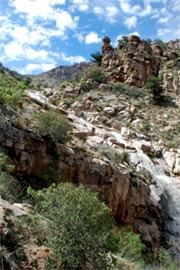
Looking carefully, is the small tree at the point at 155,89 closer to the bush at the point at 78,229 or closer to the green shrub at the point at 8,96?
the green shrub at the point at 8,96

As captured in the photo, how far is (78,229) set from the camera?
6215 millimetres

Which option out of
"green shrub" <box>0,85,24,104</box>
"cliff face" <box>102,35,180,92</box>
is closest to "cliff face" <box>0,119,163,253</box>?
"green shrub" <box>0,85,24,104</box>

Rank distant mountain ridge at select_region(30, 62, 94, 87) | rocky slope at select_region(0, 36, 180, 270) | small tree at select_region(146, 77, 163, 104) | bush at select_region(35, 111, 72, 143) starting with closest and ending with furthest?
rocky slope at select_region(0, 36, 180, 270) → bush at select_region(35, 111, 72, 143) → small tree at select_region(146, 77, 163, 104) → distant mountain ridge at select_region(30, 62, 94, 87)

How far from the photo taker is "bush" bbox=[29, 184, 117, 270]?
6.06 meters

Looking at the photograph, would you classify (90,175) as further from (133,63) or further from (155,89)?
(133,63)

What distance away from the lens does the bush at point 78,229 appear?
606cm

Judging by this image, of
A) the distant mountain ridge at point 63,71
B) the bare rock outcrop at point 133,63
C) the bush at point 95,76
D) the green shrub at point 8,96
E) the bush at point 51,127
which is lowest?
the bush at point 51,127

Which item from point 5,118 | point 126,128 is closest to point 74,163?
point 5,118

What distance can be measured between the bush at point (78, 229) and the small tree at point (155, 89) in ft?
103

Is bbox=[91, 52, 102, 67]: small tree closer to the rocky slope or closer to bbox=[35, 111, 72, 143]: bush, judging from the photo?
the rocky slope

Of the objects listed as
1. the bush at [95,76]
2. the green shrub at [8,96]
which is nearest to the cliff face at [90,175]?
the green shrub at [8,96]

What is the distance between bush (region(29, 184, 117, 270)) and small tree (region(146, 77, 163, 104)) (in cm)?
3137

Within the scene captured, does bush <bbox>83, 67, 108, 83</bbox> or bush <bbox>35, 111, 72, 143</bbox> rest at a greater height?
bush <bbox>83, 67, 108, 83</bbox>

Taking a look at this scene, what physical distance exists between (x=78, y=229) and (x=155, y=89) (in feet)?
106
